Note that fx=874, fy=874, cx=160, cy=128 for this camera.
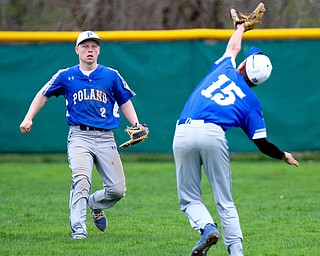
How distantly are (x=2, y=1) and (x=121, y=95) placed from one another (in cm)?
919

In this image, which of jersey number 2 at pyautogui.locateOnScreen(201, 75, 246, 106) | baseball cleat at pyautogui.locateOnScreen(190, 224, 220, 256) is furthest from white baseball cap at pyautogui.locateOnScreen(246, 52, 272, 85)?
baseball cleat at pyautogui.locateOnScreen(190, 224, 220, 256)

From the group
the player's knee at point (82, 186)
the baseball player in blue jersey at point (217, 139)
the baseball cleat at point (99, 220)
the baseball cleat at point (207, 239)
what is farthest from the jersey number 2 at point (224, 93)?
the baseball cleat at point (99, 220)

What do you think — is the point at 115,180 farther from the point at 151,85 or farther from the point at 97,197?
the point at 151,85

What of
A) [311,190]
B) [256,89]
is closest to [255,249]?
[311,190]

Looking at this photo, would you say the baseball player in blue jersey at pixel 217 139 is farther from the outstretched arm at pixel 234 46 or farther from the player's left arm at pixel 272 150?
the outstretched arm at pixel 234 46

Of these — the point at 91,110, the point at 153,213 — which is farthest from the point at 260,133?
the point at 153,213

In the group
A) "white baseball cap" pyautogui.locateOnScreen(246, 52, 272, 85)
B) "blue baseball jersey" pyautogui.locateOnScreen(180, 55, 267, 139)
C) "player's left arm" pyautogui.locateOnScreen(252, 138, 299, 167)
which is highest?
"white baseball cap" pyautogui.locateOnScreen(246, 52, 272, 85)

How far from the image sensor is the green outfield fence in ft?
49.2

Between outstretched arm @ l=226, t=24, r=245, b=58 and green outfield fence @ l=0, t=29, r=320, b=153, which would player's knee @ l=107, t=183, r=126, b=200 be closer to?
outstretched arm @ l=226, t=24, r=245, b=58

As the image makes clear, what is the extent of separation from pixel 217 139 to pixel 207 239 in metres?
0.71

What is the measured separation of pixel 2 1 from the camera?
16.9m

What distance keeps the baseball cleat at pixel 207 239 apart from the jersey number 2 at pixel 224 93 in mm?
894

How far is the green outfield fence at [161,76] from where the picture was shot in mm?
14992

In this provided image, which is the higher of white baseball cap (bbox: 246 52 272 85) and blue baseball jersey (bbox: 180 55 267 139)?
white baseball cap (bbox: 246 52 272 85)
